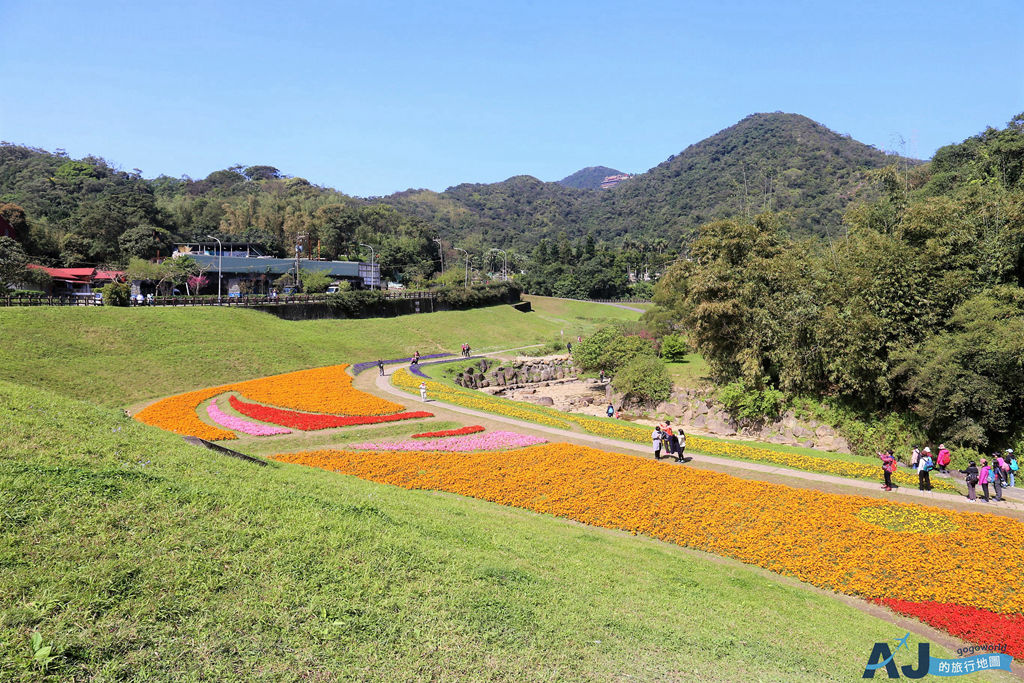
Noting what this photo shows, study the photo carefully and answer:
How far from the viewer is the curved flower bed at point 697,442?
2302 cm

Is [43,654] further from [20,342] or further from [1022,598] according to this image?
[20,342]

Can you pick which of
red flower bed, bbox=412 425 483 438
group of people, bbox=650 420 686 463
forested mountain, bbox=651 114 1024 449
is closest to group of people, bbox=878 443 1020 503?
forested mountain, bbox=651 114 1024 449

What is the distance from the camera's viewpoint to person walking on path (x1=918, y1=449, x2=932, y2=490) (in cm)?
2091

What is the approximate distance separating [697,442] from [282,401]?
80.5 feet

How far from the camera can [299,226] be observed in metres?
131

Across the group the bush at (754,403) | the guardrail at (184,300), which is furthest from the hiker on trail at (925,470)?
the guardrail at (184,300)

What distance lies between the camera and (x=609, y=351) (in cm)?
5556

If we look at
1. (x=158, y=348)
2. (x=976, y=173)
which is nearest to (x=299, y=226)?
(x=158, y=348)

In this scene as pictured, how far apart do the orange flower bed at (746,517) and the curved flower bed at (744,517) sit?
1.3 inches

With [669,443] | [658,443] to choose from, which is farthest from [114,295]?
[669,443]

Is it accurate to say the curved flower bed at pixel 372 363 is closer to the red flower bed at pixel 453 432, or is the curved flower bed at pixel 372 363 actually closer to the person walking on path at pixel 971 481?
the red flower bed at pixel 453 432

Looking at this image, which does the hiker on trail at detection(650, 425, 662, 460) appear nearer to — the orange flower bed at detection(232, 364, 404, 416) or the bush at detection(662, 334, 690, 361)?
the orange flower bed at detection(232, 364, 404, 416)

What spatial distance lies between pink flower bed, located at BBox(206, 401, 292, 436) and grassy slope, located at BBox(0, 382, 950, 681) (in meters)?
14.4

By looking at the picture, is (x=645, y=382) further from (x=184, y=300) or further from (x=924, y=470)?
(x=184, y=300)
